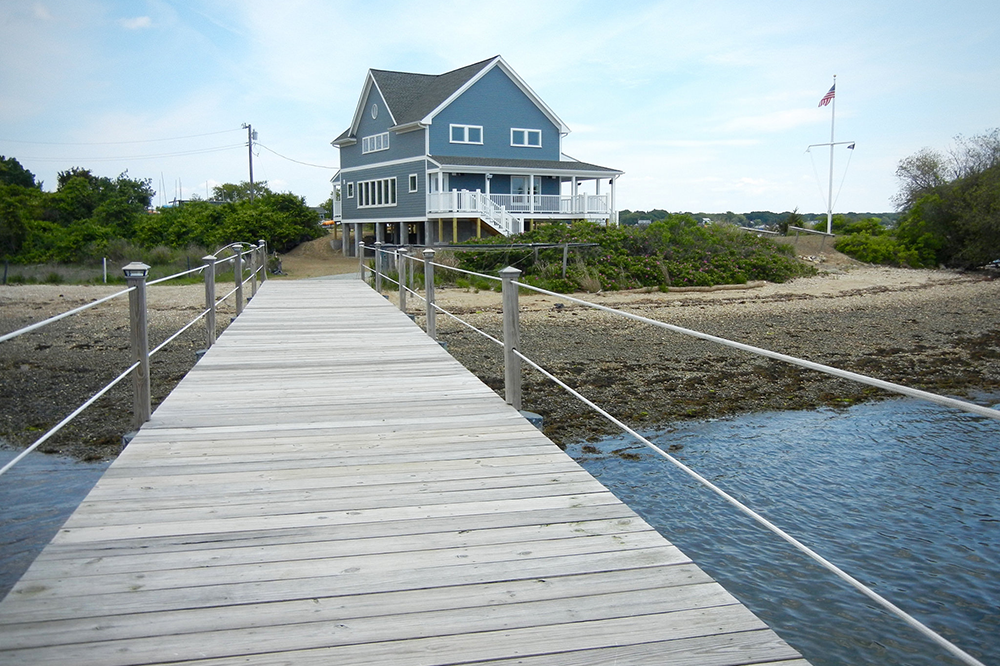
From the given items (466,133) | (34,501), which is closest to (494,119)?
(466,133)

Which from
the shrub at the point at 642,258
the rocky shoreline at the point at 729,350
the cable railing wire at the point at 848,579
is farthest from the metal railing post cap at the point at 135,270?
the shrub at the point at 642,258

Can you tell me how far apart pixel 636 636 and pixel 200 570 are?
1.74 metres

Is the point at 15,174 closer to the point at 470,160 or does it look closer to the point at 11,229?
the point at 11,229

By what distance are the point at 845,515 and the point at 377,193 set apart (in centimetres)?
3271

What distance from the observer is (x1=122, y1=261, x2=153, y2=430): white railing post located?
18.4 feet

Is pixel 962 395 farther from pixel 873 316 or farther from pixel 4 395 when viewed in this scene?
pixel 4 395

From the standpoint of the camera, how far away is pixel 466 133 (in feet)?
112

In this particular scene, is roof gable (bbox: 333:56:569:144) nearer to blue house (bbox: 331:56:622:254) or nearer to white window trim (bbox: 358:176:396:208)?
blue house (bbox: 331:56:622:254)

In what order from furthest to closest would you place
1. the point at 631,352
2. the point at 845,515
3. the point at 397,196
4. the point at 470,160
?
the point at 397,196 → the point at 470,160 → the point at 631,352 → the point at 845,515

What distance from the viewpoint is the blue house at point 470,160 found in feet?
108

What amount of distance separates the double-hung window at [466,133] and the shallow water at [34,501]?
27.0m

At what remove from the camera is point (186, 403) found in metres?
6.21

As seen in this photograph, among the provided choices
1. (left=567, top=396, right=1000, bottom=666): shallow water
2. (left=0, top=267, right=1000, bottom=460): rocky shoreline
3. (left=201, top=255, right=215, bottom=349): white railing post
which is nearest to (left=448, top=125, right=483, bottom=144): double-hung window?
(left=0, top=267, right=1000, bottom=460): rocky shoreline

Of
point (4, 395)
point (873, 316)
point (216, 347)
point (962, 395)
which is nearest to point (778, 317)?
point (873, 316)
